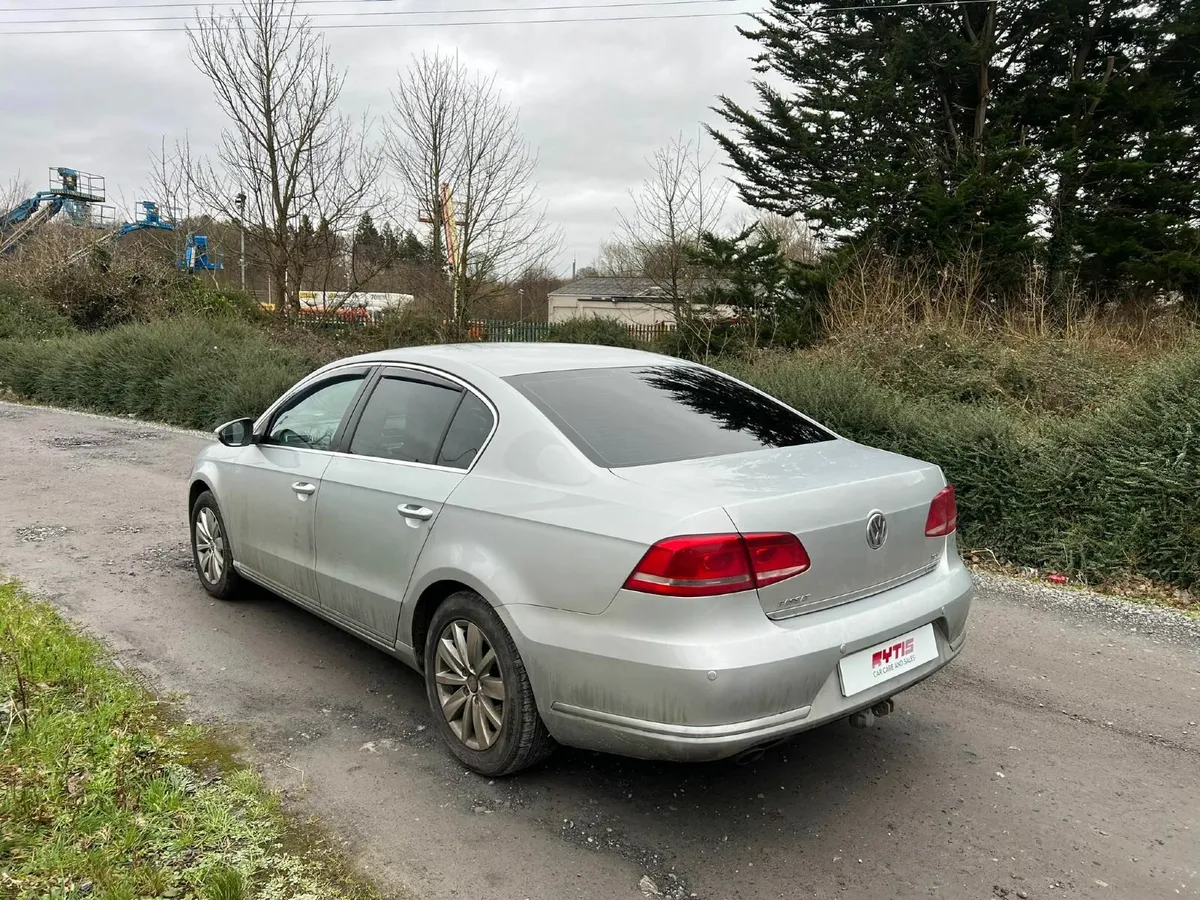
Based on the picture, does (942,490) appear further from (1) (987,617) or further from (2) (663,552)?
(1) (987,617)

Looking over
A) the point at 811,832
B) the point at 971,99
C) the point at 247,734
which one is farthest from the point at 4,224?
the point at 811,832

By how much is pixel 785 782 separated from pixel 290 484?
265 centimetres

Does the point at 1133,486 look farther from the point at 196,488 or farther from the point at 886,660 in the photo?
the point at 196,488

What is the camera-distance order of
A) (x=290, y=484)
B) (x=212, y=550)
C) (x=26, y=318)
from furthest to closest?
(x=26, y=318) < (x=212, y=550) < (x=290, y=484)

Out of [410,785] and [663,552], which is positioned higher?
[663,552]

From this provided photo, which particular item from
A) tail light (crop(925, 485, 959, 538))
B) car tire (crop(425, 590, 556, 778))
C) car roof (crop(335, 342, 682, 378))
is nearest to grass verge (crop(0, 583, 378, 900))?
car tire (crop(425, 590, 556, 778))

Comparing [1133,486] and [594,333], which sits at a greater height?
[594,333]

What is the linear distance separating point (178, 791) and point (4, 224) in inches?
1319

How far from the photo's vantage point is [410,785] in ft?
10.4

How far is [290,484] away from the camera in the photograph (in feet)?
13.9

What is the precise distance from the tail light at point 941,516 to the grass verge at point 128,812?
225 cm

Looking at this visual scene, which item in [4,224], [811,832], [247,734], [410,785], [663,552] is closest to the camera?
[663,552]

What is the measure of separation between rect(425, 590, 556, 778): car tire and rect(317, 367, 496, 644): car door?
322 mm

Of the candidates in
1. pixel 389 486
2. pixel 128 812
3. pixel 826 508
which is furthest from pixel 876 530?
pixel 128 812
